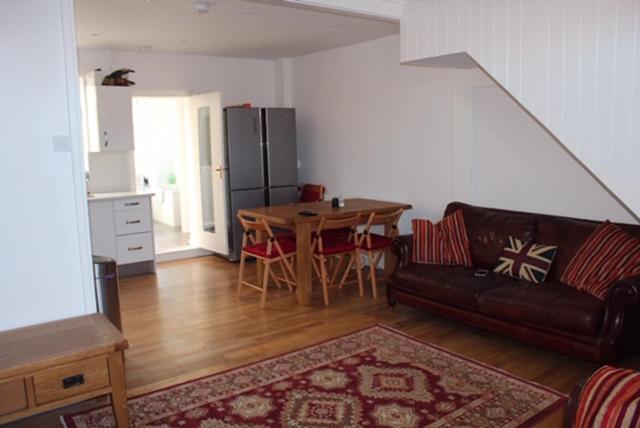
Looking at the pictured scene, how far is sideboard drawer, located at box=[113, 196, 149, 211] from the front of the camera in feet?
20.5

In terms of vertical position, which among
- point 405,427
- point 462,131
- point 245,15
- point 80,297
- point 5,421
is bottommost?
point 405,427

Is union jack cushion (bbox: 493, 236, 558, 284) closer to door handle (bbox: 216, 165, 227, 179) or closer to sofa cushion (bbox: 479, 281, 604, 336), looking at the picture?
sofa cushion (bbox: 479, 281, 604, 336)

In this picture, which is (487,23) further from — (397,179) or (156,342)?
(156,342)

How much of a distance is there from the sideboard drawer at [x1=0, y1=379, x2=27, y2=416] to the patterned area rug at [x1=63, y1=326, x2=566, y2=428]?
795 millimetres

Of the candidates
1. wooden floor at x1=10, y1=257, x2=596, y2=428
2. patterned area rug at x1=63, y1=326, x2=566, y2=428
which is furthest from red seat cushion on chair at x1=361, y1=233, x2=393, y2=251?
patterned area rug at x1=63, y1=326, x2=566, y2=428

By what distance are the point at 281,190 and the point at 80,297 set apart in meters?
4.35

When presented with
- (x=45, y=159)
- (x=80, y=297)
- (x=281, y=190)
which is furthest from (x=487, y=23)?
(x=281, y=190)

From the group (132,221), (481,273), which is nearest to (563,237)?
(481,273)

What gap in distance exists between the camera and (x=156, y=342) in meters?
4.30

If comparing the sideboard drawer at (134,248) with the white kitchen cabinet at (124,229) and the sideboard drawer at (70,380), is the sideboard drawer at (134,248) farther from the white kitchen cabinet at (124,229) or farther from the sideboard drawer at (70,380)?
the sideboard drawer at (70,380)

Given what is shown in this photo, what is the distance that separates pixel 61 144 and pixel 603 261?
350 cm

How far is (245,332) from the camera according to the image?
4.46 metres

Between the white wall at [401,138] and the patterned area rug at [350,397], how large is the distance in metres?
1.81

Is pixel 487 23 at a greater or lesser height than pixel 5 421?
greater
